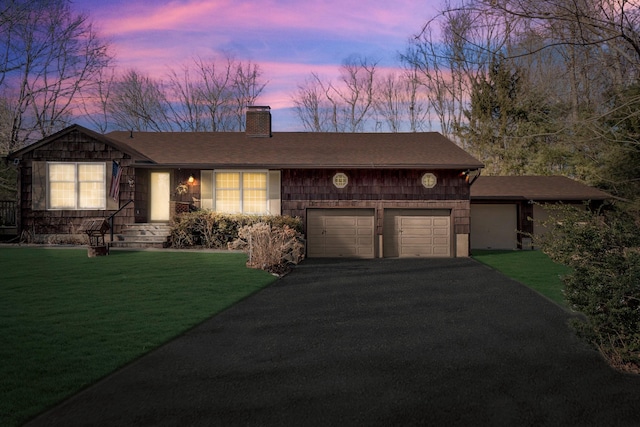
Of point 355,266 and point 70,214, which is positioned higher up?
point 70,214

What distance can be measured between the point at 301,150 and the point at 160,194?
19.9 feet

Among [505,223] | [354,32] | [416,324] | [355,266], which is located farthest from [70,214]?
[505,223]

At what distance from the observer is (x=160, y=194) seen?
1919cm

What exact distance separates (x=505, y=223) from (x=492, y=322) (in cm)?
1642

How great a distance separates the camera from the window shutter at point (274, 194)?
1866 centimetres

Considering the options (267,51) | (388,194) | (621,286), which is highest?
(267,51)

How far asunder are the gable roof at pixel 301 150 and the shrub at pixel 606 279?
1260 cm

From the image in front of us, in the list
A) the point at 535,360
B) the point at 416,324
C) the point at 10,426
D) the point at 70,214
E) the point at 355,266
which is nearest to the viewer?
the point at 10,426

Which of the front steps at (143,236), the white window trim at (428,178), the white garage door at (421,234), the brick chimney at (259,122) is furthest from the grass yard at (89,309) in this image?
the brick chimney at (259,122)

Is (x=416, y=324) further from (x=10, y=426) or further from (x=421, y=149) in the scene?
(x=421, y=149)

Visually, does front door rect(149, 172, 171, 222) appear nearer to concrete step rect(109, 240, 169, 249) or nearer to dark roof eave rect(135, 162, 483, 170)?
dark roof eave rect(135, 162, 483, 170)

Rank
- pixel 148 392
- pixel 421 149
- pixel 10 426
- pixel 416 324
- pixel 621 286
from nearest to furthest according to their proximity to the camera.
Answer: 1. pixel 10 426
2. pixel 148 392
3. pixel 621 286
4. pixel 416 324
5. pixel 421 149

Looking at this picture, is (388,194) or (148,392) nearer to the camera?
(148,392)

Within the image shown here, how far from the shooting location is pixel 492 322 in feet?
24.2
